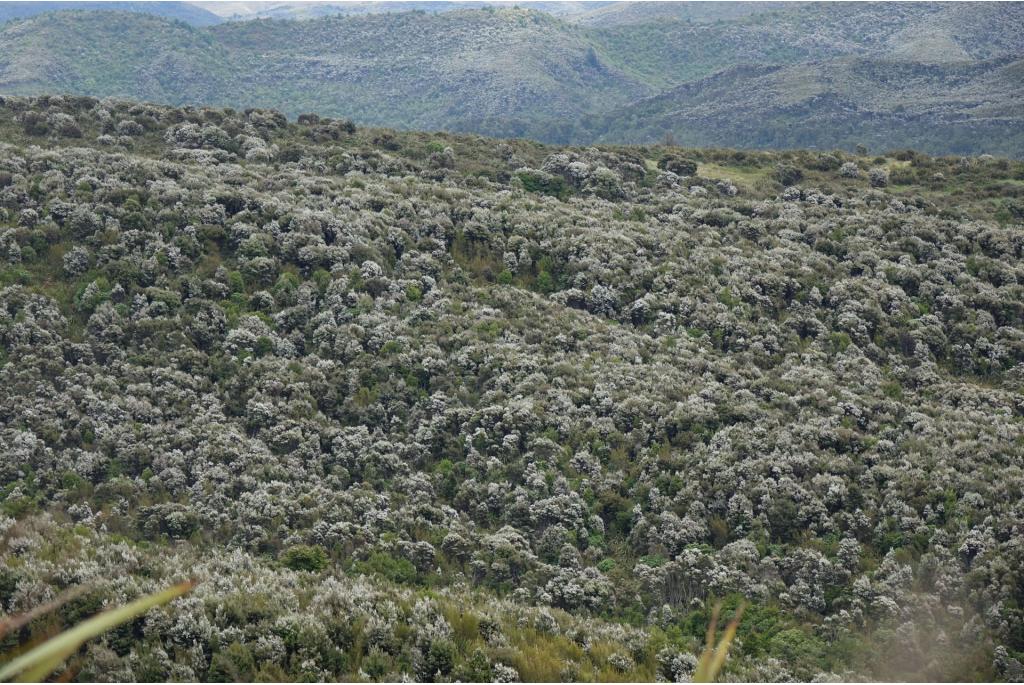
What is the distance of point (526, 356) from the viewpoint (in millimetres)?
30859

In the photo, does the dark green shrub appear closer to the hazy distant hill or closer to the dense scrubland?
the dense scrubland

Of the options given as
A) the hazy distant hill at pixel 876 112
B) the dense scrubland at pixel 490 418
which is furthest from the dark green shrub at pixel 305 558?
the hazy distant hill at pixel 876 112

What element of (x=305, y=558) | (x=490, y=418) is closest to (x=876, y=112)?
(x=490, y=418)

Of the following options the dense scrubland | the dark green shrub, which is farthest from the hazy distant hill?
the dark green shrub

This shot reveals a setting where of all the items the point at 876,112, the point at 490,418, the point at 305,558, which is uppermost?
the point at 876,112

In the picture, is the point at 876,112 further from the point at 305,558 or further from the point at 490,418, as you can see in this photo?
the point at 305,558

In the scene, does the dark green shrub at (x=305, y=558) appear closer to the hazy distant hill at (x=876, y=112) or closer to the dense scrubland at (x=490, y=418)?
the dense scrubland at (x=490, y=418)

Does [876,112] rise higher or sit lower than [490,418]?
higher

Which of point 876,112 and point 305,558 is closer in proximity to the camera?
point 305,558

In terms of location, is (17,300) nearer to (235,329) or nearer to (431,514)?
(235,329)

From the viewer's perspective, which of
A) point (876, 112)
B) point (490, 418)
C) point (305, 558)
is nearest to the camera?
point (305, 558)

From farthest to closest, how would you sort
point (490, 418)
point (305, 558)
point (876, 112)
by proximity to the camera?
1. point (876, 112)
2. point (490, 418)
3. point (305, 558)

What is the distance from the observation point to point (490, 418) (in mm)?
27594

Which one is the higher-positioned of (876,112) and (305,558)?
(876,112)
